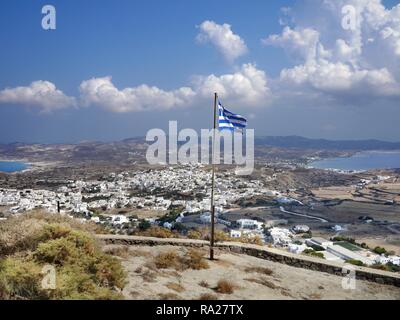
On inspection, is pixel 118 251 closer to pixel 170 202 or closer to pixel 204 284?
pixel 204 284

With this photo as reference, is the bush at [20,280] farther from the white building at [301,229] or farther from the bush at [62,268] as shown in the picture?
the white building at [301,229]

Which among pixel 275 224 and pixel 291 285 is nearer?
pixel 291 285

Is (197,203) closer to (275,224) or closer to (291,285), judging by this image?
(275,224)

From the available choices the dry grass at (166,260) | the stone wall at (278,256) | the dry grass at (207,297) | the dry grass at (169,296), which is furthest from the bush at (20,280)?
the stone wall at (278,256)
